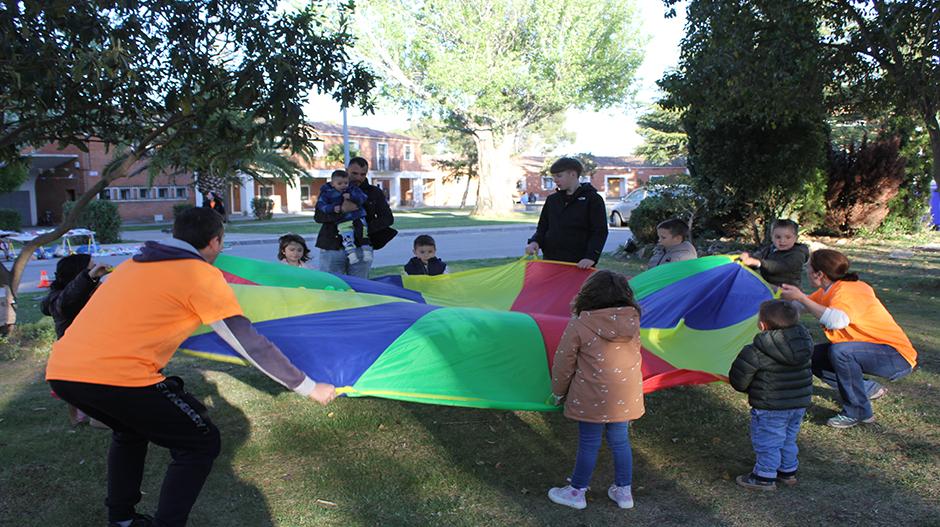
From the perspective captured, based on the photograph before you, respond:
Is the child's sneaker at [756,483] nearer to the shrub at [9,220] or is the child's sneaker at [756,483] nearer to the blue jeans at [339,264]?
the blue jeans at [339,264]

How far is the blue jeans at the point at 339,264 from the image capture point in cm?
622

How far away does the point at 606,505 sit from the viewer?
3.72 metres

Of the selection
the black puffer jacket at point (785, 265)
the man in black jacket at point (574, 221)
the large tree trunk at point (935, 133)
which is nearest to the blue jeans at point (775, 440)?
the black puffer jacket at point (785, 265)

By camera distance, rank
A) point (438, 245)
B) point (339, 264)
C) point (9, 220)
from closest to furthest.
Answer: point (339, 264), point (438, 245), point (9, 220)

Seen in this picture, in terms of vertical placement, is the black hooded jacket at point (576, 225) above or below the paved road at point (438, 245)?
above

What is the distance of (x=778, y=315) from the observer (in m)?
3.75

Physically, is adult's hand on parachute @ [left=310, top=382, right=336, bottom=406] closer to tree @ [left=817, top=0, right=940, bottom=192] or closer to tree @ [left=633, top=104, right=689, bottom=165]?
tree @ [left=817, top=0, right=940, bottom=192]

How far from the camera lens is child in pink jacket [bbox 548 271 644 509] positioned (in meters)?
3.50

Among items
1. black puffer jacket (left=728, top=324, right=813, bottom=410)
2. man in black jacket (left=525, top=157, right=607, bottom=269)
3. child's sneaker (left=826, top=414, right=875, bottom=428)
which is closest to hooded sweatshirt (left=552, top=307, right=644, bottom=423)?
black puffer jacket (left=728, top=324, right=813, bottom=410)

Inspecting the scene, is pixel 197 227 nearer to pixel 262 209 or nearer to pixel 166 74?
pixel 166 74

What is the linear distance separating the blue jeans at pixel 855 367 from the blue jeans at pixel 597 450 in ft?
6.06

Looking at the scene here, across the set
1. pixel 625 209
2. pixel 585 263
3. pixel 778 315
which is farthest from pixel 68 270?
pixel 625 209

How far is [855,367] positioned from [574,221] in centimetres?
237

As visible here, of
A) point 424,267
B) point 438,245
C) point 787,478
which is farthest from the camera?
point 438,245
